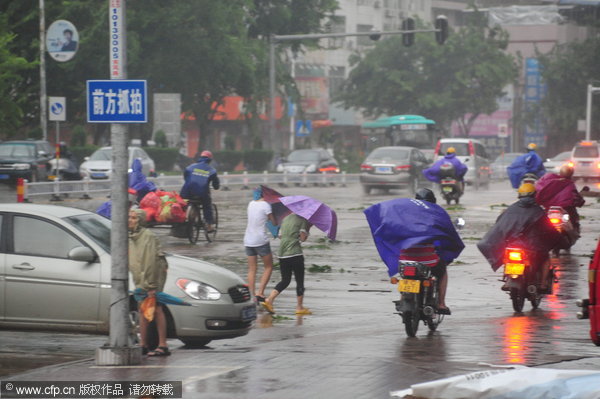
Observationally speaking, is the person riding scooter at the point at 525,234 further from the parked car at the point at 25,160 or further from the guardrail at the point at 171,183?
the parked car at the point at 25,160

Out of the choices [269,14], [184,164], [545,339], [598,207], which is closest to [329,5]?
[269,14]

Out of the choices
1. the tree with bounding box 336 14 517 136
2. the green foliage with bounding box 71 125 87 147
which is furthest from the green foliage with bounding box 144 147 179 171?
the tree with bounding box 336 14 517 136

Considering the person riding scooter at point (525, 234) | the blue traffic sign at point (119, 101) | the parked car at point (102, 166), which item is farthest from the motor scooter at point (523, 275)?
the parked car at point (102, 166)

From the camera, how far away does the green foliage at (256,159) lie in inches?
2506

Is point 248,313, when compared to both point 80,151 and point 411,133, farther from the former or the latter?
point 411,133

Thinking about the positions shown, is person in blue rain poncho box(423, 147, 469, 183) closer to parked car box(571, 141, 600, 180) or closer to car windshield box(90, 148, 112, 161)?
parked car box(571, 141, 600, 180)

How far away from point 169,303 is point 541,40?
326 ft

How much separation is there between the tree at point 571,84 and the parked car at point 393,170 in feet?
123

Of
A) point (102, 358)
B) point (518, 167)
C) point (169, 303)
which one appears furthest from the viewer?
point (518, 167)

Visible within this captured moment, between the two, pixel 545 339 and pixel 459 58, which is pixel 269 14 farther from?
pixel 545 339

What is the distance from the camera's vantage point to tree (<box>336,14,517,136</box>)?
84.9 m

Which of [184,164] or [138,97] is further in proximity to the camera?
[184,164]

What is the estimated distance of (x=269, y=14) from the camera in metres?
68.2

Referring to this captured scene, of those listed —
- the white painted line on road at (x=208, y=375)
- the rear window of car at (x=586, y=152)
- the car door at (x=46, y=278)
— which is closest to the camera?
the white painted line on road at (x=208, y=375)
